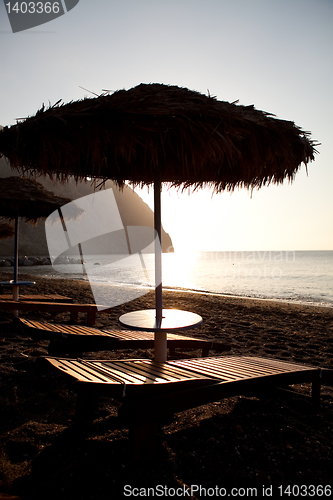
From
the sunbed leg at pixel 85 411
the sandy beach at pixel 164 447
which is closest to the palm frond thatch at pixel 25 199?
the sandy beach at pixel 164 447

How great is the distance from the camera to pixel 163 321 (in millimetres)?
2746

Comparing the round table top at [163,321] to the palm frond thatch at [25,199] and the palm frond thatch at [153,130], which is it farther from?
the palm frond thatch at [25,199]

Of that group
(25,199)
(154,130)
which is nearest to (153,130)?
(154,130)

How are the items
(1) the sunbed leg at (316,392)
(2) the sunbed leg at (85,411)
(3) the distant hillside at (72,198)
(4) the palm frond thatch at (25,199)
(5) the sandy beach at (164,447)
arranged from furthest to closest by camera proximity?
(3) the distant hillside at (72,198) → (4) the palm frond thatch at (25,199) → (1) the sunbed leg at (316,392) → (2) the sunbed leg at (85,411) → (5) the sandy beach at (164,447)

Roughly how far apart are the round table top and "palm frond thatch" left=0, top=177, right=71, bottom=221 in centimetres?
404

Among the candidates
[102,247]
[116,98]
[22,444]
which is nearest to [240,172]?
[116,98]

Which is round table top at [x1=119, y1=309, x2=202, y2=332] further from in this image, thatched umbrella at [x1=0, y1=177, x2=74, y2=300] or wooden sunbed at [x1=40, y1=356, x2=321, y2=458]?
thatched umbrella at [x1=0, y1=177, x2=74, y2=300]

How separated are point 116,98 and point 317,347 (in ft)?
15.5

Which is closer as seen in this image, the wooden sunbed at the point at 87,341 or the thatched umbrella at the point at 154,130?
the thatched umbrella at the point at 154,130

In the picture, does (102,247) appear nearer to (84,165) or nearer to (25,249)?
(25,249)

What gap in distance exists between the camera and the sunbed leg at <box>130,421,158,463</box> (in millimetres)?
1820

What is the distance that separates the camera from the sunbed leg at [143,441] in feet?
5.97

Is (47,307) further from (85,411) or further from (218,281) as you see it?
(218,281)

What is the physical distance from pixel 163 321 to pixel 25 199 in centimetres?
442
